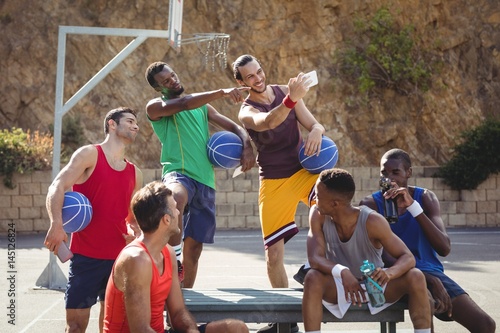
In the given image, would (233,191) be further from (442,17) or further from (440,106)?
(442,17)

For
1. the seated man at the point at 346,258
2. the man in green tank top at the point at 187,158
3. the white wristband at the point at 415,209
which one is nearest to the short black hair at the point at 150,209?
the seated man at the point at 346,258

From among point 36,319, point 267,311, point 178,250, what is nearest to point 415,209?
point 267,311

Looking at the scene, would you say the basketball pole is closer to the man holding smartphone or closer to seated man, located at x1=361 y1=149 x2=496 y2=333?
the man holding smartphone

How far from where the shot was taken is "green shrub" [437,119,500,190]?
2025 cm

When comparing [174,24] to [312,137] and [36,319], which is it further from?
[312,137]

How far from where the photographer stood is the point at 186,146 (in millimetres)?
6887

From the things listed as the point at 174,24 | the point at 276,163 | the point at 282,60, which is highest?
the point at 282,60

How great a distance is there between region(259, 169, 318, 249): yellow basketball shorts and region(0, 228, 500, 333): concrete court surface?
109 centimetres

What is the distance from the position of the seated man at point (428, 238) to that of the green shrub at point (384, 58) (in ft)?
62.8

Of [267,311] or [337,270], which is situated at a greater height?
[337,270]

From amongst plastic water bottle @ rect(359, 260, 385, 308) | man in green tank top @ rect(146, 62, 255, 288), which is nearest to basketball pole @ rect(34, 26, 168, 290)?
man in green tank top @ rect(146, 62, 255, 288)

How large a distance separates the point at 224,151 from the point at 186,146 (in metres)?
0.32

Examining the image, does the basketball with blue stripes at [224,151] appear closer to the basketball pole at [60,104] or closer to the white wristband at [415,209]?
the white wristband at [415,209]

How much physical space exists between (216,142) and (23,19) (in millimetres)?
20775
